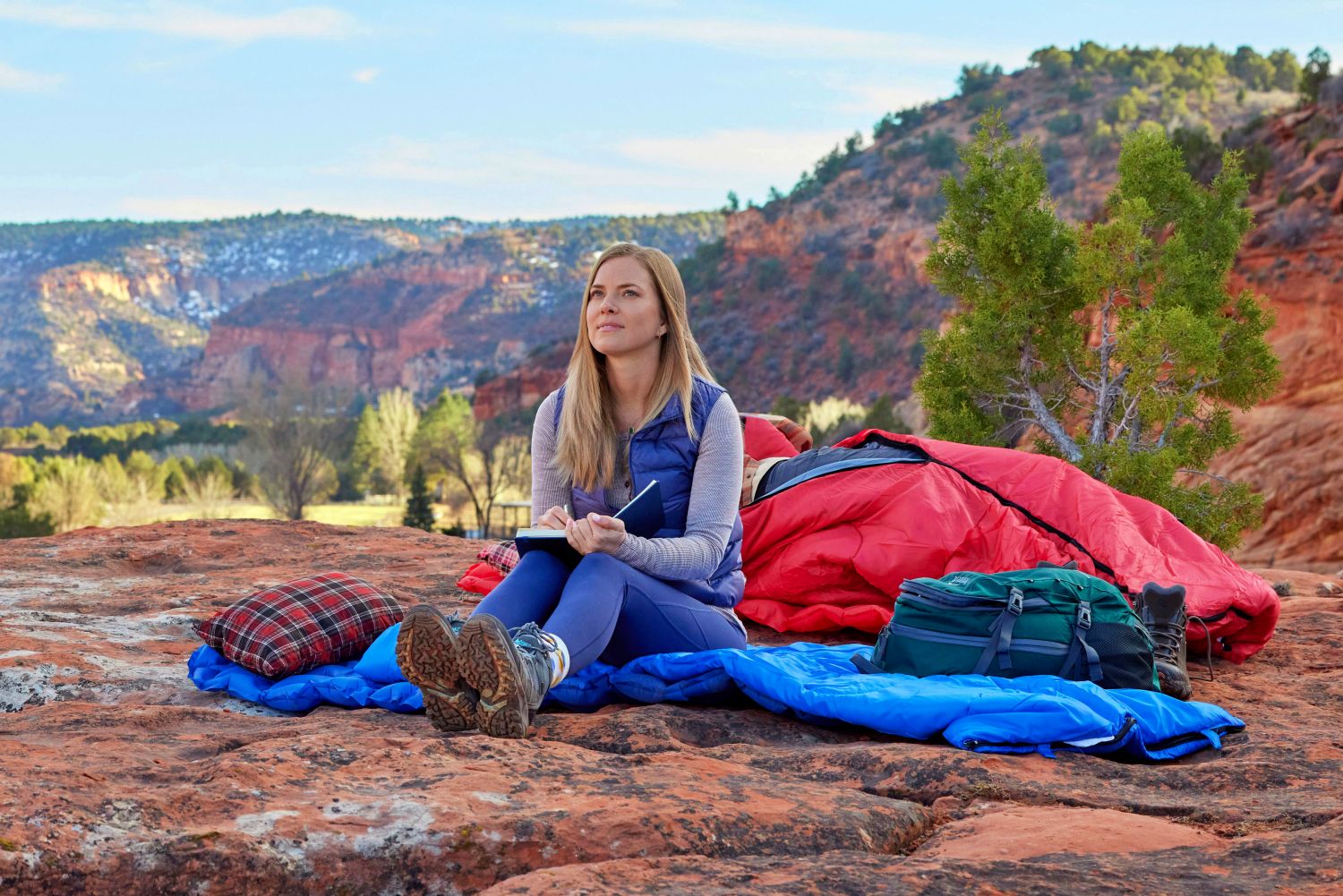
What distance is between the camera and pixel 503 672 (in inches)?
98.7

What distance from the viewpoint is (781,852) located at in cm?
193

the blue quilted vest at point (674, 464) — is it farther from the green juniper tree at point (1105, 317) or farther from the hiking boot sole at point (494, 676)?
the green juniper tree at point (1105, 317)

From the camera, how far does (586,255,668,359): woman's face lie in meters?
3.30

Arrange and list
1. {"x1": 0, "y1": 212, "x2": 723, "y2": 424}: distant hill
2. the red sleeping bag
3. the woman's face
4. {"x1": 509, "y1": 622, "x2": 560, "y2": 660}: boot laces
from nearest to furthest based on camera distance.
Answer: {"x1": 509, "y1": 622, "x2": 560, "y2": 660}: boot laces < the woman's face < the red sleeping bag < {"x1": 0, "y1": 212, "x2": 723, "y2": 424}: distant hill

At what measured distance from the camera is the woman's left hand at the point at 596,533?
3020 millimetres

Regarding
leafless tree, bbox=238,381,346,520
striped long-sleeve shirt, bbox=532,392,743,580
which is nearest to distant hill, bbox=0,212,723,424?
leafless tree, bbox=238,381,346,520

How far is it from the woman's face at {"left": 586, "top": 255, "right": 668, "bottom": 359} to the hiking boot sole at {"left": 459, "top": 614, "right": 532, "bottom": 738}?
3.39 ft

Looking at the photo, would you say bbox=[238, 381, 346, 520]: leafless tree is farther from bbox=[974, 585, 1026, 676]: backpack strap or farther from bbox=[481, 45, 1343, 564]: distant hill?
bbox=[974, 585, 1026, 676]: backpack strap

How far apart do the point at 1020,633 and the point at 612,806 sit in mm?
1608

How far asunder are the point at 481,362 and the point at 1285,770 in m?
79.0

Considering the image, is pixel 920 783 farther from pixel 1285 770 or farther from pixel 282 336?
pixel 282 336

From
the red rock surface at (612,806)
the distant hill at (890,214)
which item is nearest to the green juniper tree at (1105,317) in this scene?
the red rock surface at (612,806)

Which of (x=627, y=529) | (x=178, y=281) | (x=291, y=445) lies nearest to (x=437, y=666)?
(x=627, y=529)

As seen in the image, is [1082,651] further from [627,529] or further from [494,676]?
[494,676]
